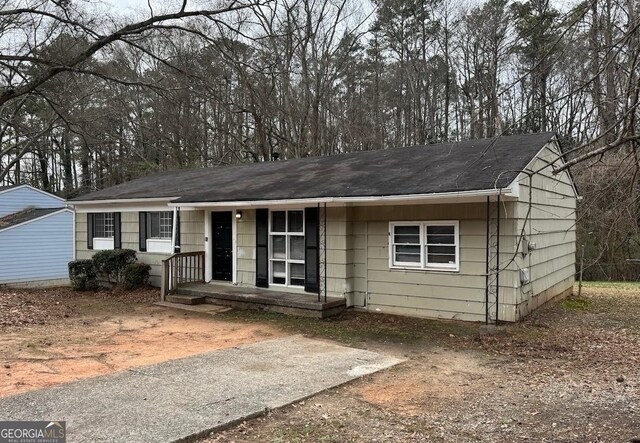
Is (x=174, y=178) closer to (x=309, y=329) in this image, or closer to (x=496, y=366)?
(x=309, y=329)

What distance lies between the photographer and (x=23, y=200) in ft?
73.5

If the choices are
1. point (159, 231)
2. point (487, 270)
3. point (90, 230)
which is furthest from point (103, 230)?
point (487, 270)

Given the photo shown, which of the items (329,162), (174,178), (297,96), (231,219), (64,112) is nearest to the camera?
(231,219)

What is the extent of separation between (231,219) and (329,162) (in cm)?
294

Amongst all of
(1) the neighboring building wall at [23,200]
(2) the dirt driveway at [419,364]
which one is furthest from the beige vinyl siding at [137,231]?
(1) the neighboring building wall at [23,200]

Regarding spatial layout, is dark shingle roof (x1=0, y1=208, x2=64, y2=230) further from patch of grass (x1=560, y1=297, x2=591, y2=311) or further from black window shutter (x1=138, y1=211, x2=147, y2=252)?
patch of grass (x1=560, y1=297, x2=591, y2=311)

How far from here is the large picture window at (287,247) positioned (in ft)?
33.5

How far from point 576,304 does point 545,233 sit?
7.64ft

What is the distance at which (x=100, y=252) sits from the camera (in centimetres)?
1341

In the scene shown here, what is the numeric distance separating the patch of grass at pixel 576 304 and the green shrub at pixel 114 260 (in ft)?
35.8

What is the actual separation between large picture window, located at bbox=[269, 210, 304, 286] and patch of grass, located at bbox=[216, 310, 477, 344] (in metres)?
1.10

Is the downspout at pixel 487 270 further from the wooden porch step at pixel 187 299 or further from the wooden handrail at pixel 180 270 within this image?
the wooden handrail at pixel 180 270

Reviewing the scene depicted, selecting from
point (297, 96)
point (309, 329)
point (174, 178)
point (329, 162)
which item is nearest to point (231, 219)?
point (329, 162)

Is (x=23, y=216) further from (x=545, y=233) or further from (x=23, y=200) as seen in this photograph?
(x=545, y=233)
